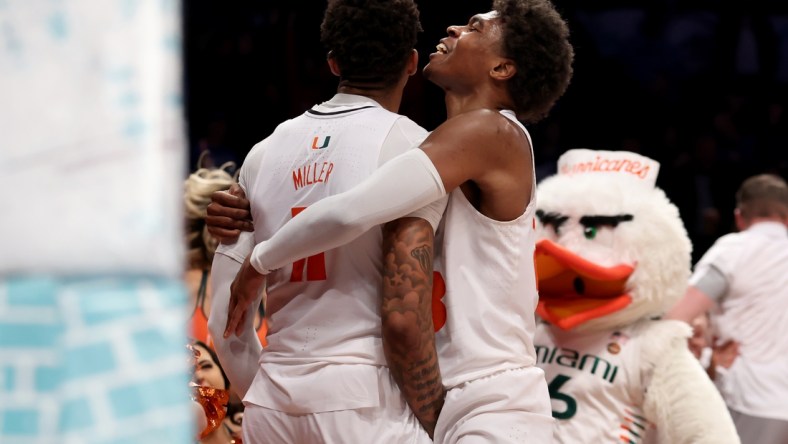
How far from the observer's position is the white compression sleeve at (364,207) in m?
1.77

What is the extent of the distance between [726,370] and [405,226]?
3.18m

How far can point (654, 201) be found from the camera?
3.02 m

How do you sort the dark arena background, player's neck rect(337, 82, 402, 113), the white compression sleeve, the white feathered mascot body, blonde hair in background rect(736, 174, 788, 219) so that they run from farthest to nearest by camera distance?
the dark arena background < blonde hair in background rect(736, 174, 788, 219) < the white feathered mascot body < player's neck rect(337, 82, 402, 113) < the white compression sleeve

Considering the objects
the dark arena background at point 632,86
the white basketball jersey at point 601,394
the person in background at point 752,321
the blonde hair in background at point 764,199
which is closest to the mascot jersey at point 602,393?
the white basketball jersey at point 601,394

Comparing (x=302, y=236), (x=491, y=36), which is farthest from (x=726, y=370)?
(x=302, y=236)

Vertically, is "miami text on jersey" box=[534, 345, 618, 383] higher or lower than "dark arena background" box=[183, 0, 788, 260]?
higher

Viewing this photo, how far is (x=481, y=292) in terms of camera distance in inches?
75.9

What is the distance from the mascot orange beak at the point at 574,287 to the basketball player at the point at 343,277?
41.0 inches

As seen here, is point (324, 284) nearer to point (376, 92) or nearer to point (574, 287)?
point (376, 92)

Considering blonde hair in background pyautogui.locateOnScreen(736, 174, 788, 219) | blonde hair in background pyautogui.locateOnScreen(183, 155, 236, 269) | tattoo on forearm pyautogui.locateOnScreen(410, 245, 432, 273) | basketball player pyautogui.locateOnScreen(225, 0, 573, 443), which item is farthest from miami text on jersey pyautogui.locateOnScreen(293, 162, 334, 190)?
blonde hair in background pyautogui.locateOnScreen(736, 174, 788, 219)

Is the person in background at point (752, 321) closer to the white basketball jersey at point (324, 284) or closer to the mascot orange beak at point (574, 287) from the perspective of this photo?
the mascot orange beak at point (574, 287)

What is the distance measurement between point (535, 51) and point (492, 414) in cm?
74

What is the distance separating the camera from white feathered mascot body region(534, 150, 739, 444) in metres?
2.76

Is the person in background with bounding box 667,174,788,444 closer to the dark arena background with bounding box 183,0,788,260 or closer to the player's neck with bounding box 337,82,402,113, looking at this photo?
the dark arena background with bounding box 183,0,788,260
